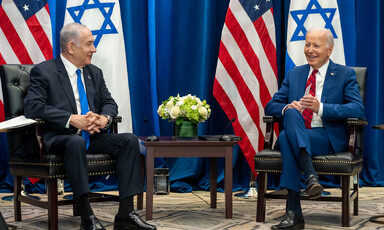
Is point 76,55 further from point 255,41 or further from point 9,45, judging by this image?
point 255,41

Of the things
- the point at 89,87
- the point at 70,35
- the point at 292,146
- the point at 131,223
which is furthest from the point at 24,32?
the point at 292,146

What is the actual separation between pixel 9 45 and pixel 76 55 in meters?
1.21

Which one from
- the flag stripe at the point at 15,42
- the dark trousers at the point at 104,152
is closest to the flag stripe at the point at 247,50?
the dark trousers at the point at 104,152

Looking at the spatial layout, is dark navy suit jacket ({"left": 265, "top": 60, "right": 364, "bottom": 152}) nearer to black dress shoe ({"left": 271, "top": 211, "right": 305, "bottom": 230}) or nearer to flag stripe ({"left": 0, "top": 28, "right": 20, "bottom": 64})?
black dress shoe ({"left": 271, "top": 211, "right": 305, "bottom": 230})

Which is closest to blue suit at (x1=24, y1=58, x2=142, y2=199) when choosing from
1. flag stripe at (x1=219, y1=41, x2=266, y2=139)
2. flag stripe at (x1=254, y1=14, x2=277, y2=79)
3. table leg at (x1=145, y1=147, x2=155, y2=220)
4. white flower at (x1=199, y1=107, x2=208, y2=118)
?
table leg at (x1=145, y1=147, x2=155, y2=220)

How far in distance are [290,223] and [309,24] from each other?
2.10m

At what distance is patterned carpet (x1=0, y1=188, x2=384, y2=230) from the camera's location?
10.8 feet

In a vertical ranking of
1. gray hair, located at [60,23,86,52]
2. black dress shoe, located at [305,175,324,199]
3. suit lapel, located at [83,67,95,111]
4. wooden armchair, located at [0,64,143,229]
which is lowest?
black dress shoe, located at [305,175,324,199]

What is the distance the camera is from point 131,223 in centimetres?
310

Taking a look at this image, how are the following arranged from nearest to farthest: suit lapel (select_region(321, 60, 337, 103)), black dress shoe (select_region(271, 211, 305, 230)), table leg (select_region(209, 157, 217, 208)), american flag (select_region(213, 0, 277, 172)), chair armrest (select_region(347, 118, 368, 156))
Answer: black dress shoe (select_region(271, 211, 305, 230)) → chair armrest (select_region(347, 118, 368, 156)) → suit lapel (select_region(321, 60, 337, 103)) → table leg (select_region(209, 157, 217, 208)) → american flag (select_region(213, 0, 277, 172))

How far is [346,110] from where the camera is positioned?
342cm

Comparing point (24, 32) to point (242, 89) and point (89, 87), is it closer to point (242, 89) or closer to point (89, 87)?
point (89, 87)

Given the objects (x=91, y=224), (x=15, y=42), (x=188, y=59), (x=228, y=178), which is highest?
(x=15, y=42)

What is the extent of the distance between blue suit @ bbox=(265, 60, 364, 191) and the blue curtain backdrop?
1371 mm
